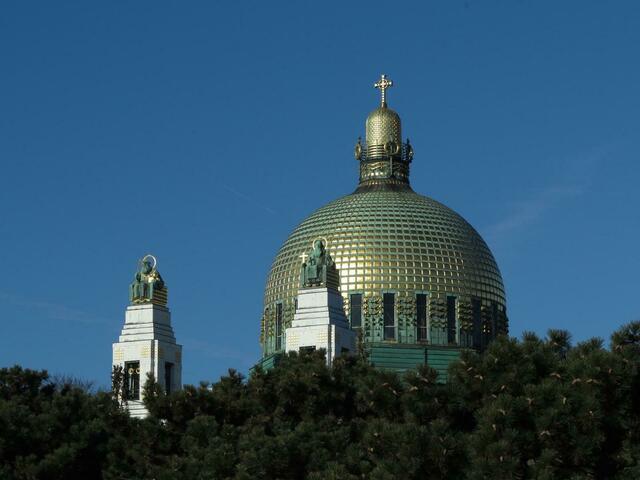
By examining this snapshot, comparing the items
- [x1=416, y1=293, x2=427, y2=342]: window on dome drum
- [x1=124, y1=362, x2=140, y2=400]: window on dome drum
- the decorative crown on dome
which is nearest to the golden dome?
the decorative crown on dome

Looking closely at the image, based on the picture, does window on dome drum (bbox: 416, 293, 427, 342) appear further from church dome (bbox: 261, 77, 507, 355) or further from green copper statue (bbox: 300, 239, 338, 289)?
green copper statue (bbox: 300, 239, 338, 289)

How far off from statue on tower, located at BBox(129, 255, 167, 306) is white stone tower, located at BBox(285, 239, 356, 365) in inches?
238

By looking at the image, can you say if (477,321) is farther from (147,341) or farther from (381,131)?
(147,341)

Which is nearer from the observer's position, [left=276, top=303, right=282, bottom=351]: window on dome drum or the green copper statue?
the green copper statue

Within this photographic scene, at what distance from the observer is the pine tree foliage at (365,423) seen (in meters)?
51.7

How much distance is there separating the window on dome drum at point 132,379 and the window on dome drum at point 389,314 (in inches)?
568

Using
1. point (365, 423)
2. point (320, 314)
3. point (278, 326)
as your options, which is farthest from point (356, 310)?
point (365, 423)

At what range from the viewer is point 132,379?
83.4m

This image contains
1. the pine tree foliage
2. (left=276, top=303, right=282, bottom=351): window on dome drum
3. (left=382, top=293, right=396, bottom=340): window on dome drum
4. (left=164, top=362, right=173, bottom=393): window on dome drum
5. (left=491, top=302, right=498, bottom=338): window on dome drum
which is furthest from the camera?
(left=491, top=302, right=498, bottom=338): window on dome drum

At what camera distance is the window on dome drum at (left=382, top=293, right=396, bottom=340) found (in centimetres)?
9288

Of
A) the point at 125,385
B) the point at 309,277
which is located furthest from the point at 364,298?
the point at 125,385

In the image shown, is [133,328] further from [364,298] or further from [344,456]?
[344,456]

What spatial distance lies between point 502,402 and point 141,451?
40.9 feet

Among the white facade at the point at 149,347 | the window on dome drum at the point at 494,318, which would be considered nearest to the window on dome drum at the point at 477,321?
the window on dome drum at the point at 494,318
